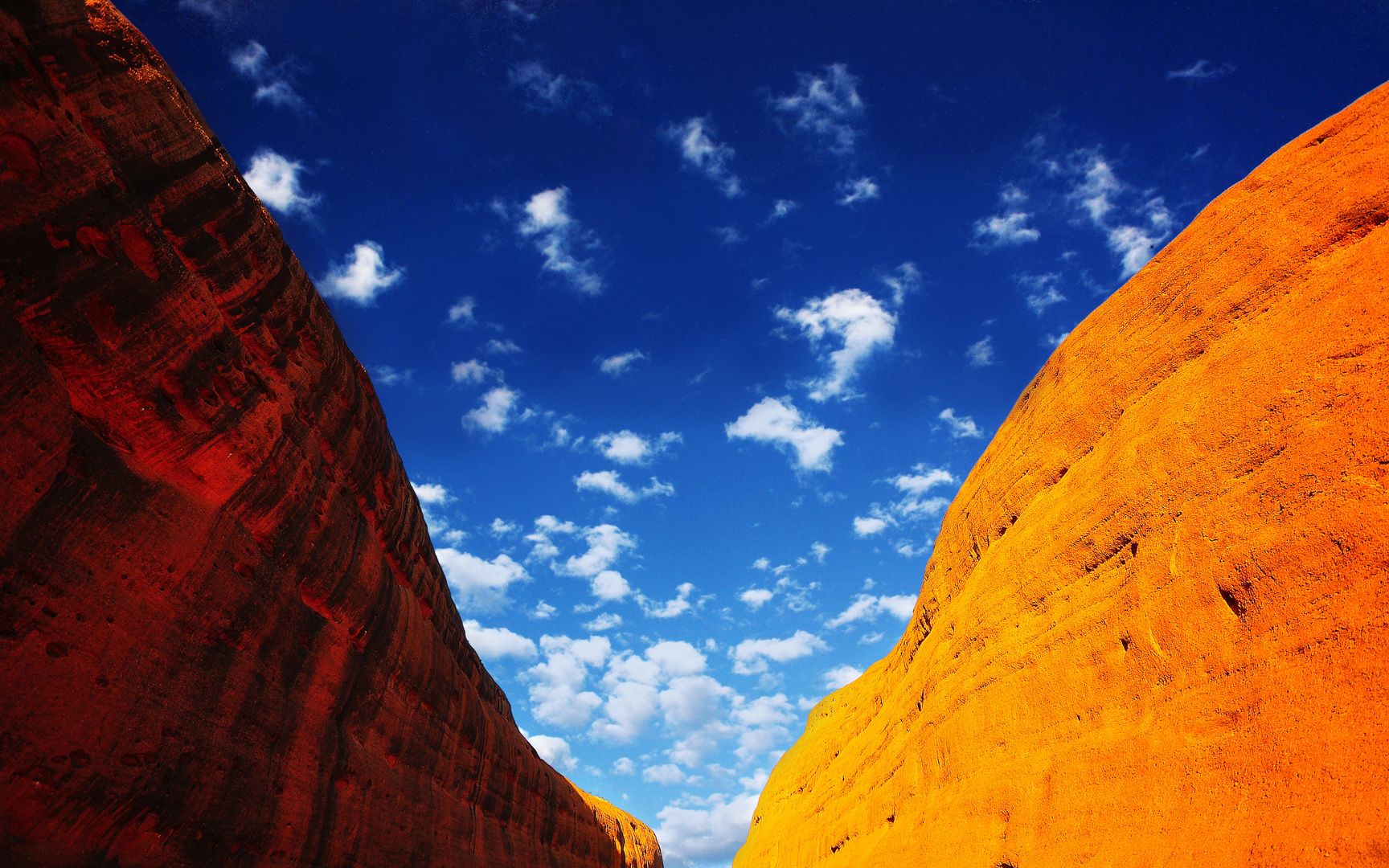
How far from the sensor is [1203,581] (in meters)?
9.05

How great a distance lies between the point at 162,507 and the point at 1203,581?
13886 millimetres

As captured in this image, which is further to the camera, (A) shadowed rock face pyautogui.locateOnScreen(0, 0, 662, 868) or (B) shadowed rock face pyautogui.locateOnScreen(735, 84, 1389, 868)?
(B) shadowed rock face pyautogui.locateOnScreen(735, 84, 1389, 868)

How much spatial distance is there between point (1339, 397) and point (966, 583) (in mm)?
9870

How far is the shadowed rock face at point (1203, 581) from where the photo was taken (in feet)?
23.4

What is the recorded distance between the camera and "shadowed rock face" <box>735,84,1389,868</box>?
714 cm

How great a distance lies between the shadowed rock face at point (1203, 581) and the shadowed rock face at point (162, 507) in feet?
38.8

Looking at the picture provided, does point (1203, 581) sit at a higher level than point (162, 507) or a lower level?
higher

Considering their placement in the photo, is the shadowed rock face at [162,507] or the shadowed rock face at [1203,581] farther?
the shadowed rock face at [1203,581]

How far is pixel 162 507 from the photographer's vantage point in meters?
7.34

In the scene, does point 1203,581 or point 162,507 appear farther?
point 1203,581

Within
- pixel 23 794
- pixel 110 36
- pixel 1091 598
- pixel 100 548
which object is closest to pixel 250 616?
pixel 100 548

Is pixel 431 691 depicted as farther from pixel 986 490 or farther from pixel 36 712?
pixel 986 490

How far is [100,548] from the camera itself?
661cm

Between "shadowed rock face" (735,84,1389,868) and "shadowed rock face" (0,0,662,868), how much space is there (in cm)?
1184
